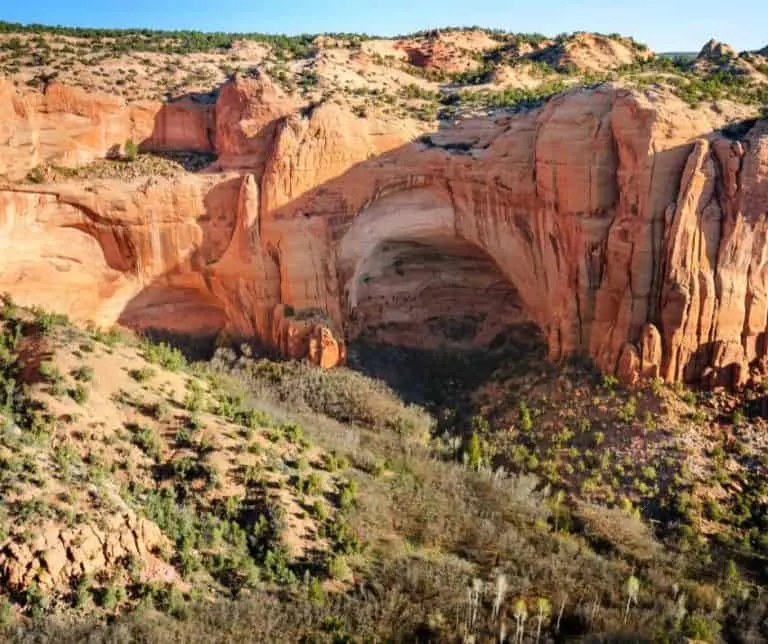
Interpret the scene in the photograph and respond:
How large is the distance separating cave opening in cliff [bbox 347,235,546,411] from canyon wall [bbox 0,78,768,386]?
15cm

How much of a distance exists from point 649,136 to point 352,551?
17181 mm

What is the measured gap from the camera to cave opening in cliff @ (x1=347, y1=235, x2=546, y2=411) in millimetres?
32250

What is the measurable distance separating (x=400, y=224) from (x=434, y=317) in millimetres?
5203

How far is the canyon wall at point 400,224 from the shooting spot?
26.1 metres

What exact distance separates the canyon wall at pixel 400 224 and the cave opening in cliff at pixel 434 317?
0.15 metres

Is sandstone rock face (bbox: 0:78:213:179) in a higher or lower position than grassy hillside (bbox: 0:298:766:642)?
higher

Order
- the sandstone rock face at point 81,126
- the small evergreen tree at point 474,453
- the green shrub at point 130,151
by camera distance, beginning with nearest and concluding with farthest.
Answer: the small evergreen tree at point 474,453, the sandstone rock face at point 81,126, the green shrub at point 130,151

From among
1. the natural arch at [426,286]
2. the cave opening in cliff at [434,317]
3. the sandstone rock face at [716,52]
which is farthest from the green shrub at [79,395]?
the sandstone rock face at [716,52]

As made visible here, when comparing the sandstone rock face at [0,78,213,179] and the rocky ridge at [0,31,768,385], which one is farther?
the sandstone rock face at [0,78,213,179]

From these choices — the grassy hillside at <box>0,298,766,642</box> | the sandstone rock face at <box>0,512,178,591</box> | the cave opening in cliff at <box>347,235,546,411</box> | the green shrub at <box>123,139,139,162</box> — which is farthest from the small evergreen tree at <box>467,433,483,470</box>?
the green shrub at <box>123,139,139,162</box>

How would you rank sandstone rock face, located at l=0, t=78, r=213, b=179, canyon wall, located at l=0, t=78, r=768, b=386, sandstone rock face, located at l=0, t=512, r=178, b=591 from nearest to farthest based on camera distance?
1. sandstone rock face, located at l=0, t=512, r=178, b=591
2. canyon wall, located at l=0, t=78, r=768, b=386
3. sandstone rock face, located at l=0, t=78, r=213, b=179

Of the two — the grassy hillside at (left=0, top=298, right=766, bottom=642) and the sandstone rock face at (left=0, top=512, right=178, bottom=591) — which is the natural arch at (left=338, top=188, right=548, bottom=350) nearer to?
the grassy hillside at (left=0, top=298, right=766, bottom=642)

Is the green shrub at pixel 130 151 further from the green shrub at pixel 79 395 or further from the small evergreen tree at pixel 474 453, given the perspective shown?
the small evergreen tree at pixel 474 453

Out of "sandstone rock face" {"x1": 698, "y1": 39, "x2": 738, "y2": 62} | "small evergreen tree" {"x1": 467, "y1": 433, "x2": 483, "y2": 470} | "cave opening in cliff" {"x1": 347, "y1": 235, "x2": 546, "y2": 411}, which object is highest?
"sandstone rock face" {"x1": 698, "y1": 39, "x2": 738, "y2": 62}
